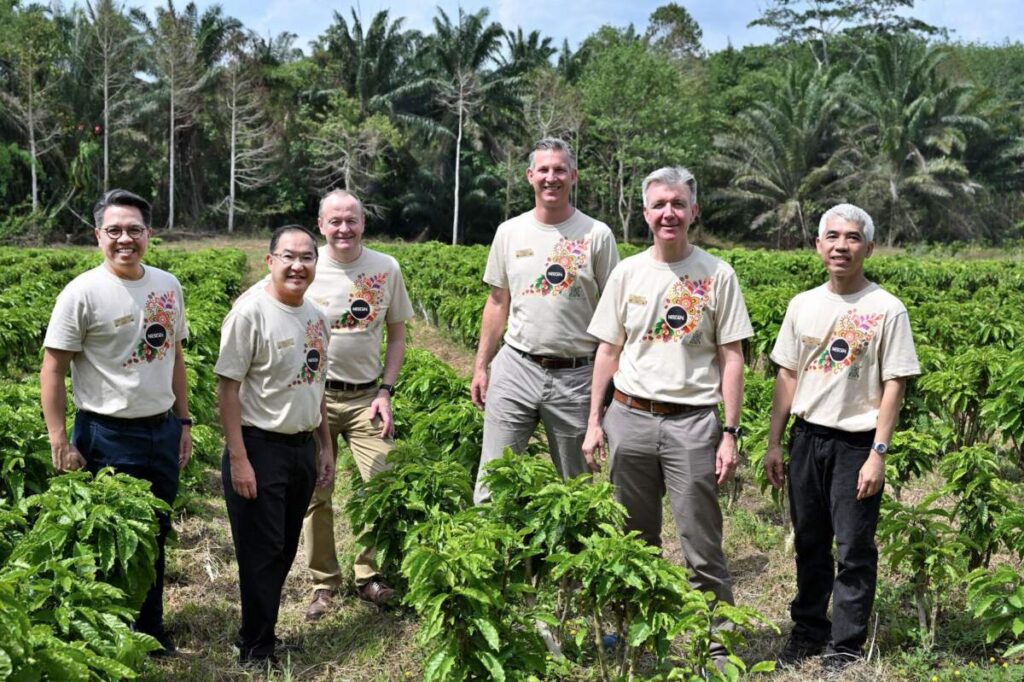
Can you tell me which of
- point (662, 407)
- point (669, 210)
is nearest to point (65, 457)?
point (662, 407)

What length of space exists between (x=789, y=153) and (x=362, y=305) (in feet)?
128

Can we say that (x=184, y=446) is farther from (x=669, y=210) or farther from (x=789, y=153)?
(x=789, y=153)

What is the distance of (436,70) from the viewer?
41719mm

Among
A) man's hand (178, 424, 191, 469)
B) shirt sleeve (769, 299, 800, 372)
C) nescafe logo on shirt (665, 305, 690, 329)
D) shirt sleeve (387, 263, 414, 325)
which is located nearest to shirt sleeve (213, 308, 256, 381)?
man's hand (178, 424, 191, 469)

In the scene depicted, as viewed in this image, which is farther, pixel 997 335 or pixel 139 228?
pixel 997 335

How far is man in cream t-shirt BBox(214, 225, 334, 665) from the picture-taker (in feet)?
Result: 12.4

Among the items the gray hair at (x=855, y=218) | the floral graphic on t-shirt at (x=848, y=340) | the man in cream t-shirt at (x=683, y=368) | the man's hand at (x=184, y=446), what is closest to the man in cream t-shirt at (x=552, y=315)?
the man in cream t-shirt at (x=683, y=368)

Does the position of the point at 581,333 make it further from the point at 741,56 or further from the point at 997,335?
the point at 741,56

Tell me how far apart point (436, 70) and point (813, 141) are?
17.9 m

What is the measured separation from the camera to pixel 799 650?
400cm

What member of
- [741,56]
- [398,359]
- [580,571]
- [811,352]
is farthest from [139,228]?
[741,56]

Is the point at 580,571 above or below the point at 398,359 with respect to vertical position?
below

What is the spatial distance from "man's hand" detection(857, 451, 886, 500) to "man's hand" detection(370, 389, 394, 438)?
229 centimetres

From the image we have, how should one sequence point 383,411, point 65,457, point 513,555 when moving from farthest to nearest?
point 383,411
point 65,457
point 513,555
